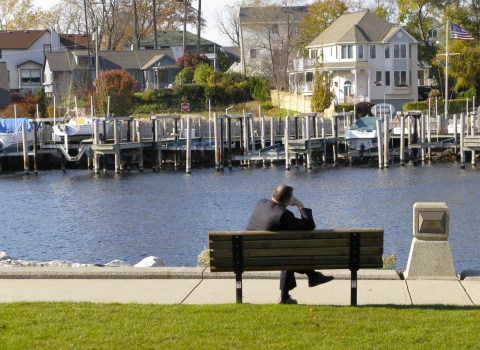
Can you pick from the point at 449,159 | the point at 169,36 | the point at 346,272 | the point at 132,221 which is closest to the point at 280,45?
the point at 169,36

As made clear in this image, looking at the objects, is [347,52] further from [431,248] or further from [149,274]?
[149,274]

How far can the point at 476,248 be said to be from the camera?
2639cm

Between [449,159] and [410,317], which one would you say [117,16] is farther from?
[410,317]

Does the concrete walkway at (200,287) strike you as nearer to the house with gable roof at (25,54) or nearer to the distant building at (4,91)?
the distant building at (4,91)

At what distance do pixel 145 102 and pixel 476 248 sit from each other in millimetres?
60646

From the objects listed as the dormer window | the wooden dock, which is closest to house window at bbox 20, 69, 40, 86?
the dormer window

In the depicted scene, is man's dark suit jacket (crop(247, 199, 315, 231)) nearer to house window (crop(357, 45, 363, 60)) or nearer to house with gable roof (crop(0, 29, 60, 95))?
house window (crop(357, 45, 363, 60))

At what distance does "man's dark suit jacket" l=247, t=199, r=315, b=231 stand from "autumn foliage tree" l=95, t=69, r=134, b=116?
66.9 m

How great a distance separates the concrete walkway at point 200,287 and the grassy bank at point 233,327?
3.09ft

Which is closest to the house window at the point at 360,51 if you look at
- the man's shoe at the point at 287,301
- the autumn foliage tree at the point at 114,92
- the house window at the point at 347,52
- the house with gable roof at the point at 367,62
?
the house with gable roof at the point at 367,62

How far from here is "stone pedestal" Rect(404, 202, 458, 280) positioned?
12.7 meters

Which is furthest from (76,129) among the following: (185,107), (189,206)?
(189,206)

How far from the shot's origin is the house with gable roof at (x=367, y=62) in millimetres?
82812

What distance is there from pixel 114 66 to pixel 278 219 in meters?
85.2
